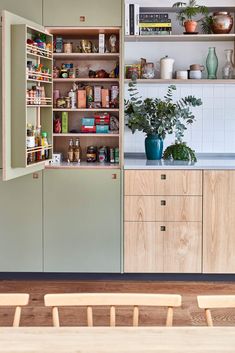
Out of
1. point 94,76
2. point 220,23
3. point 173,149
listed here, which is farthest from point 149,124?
point 220,23

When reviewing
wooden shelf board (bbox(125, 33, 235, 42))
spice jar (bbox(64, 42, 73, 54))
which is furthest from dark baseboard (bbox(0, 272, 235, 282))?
wooden shelf board (bbox(125, 33, 235, 42))

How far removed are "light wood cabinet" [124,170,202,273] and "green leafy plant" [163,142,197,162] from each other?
0.35 metres

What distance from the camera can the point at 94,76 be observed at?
4.88 meters

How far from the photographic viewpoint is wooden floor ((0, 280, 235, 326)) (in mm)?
3830

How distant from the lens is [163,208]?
14.9 ft

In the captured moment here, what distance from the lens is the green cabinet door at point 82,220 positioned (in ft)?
14.9

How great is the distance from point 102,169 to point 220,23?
153cm

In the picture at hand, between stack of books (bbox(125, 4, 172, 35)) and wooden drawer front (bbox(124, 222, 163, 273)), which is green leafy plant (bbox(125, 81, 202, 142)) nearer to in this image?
stack of books (bbox(125, 4, 172, 35))

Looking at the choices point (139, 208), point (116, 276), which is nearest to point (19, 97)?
point (139, 208)

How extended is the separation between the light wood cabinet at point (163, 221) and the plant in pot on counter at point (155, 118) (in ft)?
1.43

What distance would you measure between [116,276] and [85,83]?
158 centimetres

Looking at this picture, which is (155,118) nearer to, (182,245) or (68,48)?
(68,48)

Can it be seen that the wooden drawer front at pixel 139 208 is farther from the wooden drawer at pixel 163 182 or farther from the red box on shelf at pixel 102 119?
the red box on shelf at pixel 102 119
